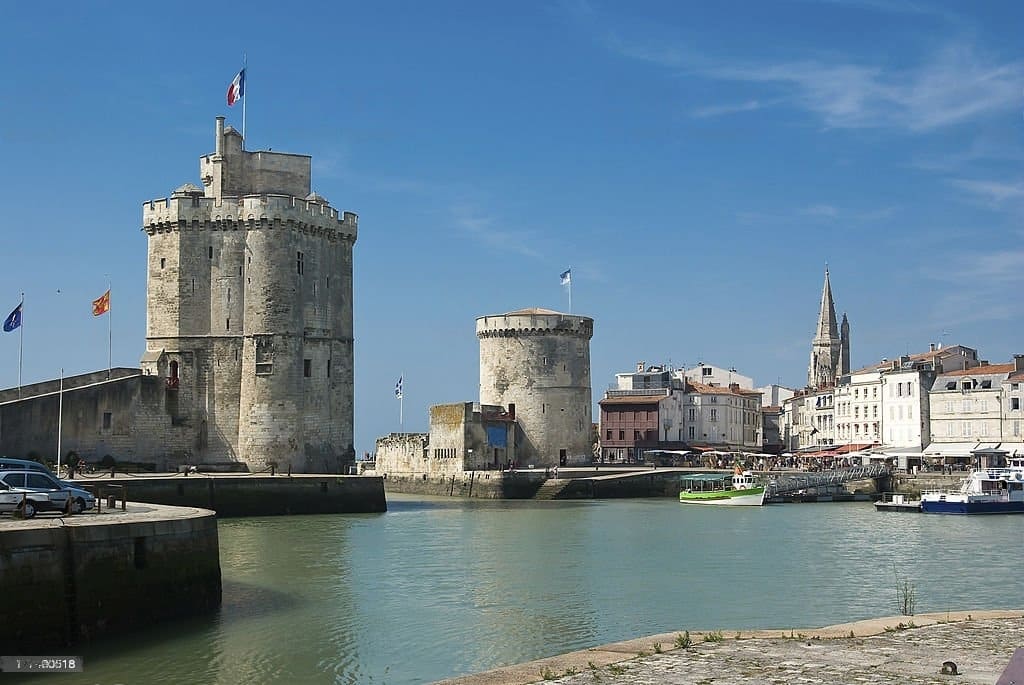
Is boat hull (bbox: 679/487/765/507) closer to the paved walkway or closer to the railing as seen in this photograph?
the railing

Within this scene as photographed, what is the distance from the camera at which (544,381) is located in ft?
227

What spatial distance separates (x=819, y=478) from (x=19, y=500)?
48.4 metres

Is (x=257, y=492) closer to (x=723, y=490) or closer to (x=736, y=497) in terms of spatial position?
(x=736, y=497)

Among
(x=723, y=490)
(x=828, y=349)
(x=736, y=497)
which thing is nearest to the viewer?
(x=736, y=497)

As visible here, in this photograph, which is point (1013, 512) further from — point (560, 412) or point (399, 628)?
point (399, 628)

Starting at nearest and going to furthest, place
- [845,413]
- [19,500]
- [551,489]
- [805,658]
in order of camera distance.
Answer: [805,658] < [19,500] < [551,489] < [845,413]

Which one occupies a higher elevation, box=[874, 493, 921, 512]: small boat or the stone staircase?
the stone staircase

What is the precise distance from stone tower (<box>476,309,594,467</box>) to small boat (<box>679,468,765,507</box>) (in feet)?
27.3

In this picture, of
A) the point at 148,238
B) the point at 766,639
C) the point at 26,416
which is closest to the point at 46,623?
the point at 766,639

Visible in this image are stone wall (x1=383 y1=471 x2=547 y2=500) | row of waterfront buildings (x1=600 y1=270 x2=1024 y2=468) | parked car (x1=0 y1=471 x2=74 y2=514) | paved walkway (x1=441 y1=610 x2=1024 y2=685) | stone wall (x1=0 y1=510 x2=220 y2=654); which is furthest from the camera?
row of waterfront buildings (x1=600 y1=270 x2=1024 y2=468)

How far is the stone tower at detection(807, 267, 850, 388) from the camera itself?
11750 cm

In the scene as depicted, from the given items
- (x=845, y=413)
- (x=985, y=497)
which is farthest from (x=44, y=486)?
(x=845, y=413)

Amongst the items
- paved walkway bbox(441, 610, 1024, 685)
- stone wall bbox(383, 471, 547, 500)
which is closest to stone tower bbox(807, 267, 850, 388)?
stone wall bbox(383, 471, 547, 500)

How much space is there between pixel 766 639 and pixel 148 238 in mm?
41549
